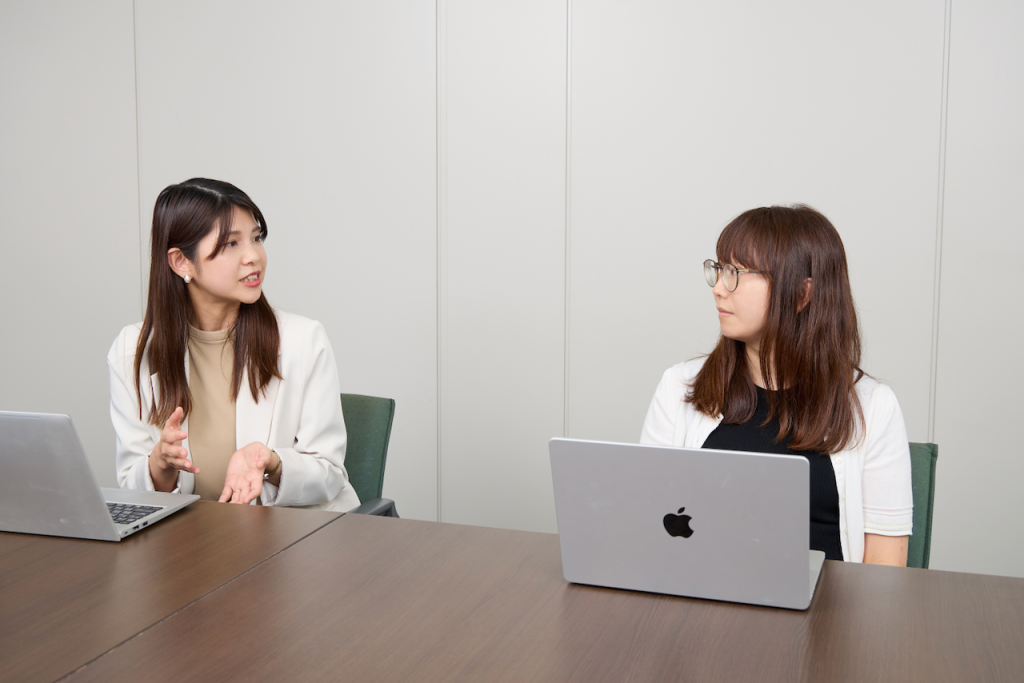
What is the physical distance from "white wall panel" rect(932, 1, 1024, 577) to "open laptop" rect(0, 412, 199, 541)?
2.71 meters

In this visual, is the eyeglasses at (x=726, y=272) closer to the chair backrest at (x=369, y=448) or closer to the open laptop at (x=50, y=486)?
the chair backrest at (x=369, y=448)

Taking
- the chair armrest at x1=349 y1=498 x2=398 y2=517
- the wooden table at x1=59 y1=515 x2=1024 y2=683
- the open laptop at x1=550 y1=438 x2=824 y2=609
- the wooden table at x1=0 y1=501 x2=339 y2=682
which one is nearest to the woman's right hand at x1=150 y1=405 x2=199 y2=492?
the wooden table at x1=0 y1=501 x2=339 y2=682

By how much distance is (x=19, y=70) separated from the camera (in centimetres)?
391

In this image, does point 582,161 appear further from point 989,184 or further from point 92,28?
point 92,28

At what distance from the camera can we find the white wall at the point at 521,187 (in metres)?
2.92

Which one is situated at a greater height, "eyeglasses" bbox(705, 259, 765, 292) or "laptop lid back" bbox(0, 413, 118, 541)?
"eyeglasses" bbox(705, 259, 765, 292)

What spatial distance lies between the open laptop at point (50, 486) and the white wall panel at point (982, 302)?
A: 271 cm

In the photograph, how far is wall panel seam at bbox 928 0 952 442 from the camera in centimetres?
285

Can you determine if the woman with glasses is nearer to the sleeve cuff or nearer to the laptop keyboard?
the sleeve cuff

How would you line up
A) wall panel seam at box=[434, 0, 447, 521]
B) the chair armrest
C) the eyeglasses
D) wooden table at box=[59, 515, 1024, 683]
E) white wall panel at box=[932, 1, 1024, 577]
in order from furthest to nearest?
wall panel seam at box=[434, 0, 447, 521] → white wall panel at box=[932, 1, 1024, 577] → the chair armrest → the eyeglasses → wooden table at box=[59, 515, 1024, 683]

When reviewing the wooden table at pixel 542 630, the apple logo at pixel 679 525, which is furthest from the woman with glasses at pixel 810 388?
the apple logo at pixel 679 525

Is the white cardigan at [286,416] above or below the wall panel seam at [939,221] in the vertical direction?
below

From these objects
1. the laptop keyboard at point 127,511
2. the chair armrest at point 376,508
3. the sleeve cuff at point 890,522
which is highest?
the laptop keyboard at point 127,511

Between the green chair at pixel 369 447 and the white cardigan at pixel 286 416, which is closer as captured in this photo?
the white cardigan at pixel 286 416
